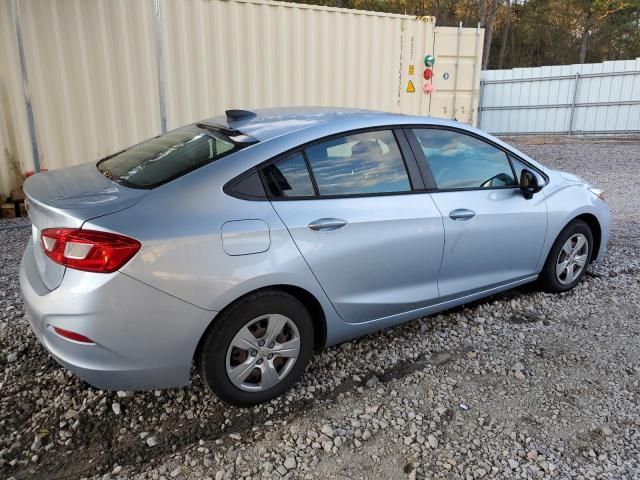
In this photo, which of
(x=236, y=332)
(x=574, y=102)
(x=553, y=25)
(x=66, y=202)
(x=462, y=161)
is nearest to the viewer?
(x=66, y=202)

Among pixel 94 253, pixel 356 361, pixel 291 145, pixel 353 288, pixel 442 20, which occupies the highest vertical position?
pixel 442 20

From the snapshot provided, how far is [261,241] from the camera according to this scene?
2.47 meters

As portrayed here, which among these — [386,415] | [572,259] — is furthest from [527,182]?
[386,415]

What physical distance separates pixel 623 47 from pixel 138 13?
35.5 m

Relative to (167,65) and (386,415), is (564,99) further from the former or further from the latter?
(386,415)

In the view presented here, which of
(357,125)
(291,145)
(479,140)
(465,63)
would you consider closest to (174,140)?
(291,145)

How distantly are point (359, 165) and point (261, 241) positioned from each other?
2.77ft

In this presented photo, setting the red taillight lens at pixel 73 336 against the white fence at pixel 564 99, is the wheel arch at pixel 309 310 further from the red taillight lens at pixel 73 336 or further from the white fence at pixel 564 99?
the white fence at pixel 564 99

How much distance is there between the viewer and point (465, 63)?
910cm

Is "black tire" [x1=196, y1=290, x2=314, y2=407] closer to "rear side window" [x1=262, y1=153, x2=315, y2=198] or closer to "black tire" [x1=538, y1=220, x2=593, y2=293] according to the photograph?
"rear side window" [x1=262, y1=153, x2=315, y2=198]

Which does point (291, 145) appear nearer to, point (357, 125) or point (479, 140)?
point (357, 125)

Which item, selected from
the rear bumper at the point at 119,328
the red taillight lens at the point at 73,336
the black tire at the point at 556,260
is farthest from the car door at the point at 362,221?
the black tire at the point at 556,260

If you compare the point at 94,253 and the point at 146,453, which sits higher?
the point at 94,253

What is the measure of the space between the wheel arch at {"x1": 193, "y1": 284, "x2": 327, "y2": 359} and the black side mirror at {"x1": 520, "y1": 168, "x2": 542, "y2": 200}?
1.83m
